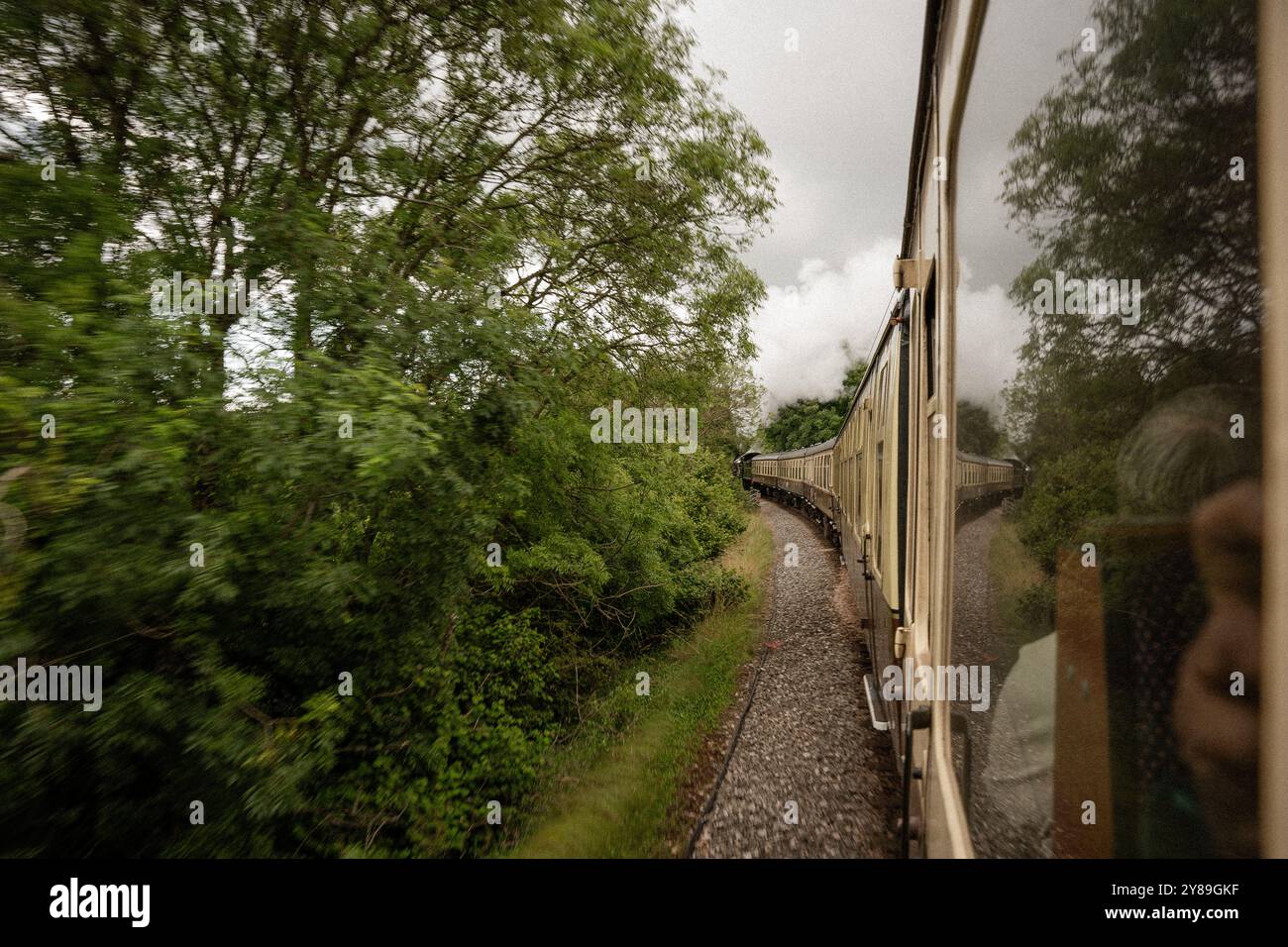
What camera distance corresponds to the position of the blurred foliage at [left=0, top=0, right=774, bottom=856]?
259 centimetres

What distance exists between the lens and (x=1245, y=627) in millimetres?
756

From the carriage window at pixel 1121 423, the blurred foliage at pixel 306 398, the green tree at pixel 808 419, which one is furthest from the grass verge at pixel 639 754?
the green tree at pixel 808 419

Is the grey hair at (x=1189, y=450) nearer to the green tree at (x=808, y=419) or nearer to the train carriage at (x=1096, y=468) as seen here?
the train carriage at (x=1096, y=468)

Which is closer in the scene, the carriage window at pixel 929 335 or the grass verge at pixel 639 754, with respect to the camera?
the carriage window at pixel 929 335

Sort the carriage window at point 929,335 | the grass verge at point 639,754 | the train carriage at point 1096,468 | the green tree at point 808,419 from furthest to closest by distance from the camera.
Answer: the green tree at point 808,419
the grass verge at point 639,754
the carriage window at point 929,335
the train carriage at point 1096,468

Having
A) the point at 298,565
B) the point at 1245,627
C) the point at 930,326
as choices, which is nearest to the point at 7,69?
the point at 298,565

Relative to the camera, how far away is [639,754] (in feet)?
17.3

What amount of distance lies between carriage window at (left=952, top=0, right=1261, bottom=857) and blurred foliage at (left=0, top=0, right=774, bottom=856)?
3.31m

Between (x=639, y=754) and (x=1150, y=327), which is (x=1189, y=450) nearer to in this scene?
(x=1150, y=327)

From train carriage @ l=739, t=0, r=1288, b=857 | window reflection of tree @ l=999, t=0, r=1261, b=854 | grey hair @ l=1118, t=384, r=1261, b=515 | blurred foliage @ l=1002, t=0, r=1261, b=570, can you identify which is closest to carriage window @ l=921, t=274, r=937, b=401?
train carriage @ l=739, t=0, r=1288, b=857

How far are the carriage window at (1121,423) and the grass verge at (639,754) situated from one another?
3431 millimetres

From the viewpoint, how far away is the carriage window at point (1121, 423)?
2.52 ft
